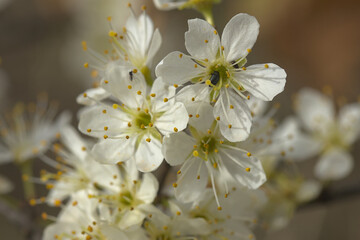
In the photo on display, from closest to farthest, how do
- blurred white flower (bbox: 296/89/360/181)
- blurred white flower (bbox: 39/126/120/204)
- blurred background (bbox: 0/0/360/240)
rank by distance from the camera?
blurred white flower (bbox: 39/126/120/204) < blurred white flower (bbox: 296/89/360/181) < blurred background (bbox: 0/0/360/240)

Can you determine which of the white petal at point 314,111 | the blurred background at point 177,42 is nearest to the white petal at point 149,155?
the white petal at point 314,111

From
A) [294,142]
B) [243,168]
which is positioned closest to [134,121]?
[243,168]

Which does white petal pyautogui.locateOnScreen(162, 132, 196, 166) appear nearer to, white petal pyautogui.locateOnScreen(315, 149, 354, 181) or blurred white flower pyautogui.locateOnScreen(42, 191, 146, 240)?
blurred white flower pyautogui.locateOnScreen(42, 191, 146, 240)

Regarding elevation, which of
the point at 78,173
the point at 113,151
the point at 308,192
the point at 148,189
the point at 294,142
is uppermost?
the point at 113,151

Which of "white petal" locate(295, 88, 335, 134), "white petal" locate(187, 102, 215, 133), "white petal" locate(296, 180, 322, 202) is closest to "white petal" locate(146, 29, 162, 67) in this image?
"white petal" locate(187, 102, 215, 133)

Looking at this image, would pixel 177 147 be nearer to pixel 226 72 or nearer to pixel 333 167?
pixel 226 72

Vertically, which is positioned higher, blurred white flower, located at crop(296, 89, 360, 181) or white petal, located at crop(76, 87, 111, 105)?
white petal, located at crop(76, 87, 111, 105)
